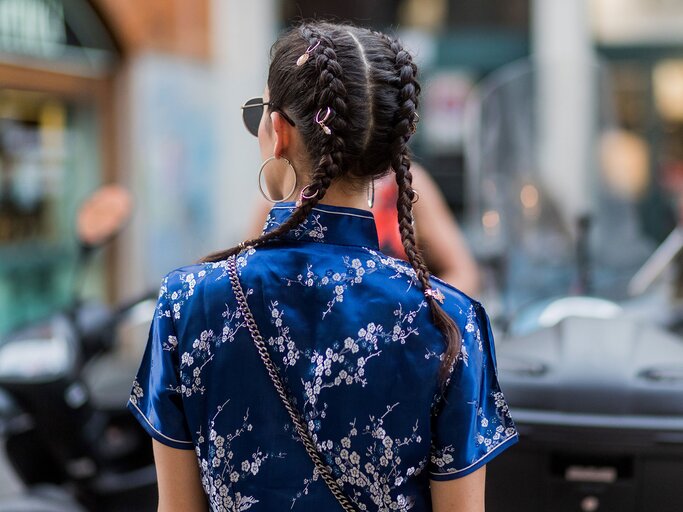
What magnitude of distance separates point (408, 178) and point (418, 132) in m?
4.96

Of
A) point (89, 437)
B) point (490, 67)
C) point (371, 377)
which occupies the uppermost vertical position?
point (490, 67)

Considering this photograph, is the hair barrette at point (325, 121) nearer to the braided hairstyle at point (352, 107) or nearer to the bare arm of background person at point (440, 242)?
the braided hairstyle at point (352, 107)

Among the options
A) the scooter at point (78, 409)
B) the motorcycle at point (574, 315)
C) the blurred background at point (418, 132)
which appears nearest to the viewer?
the motorcycle at point (574, 315)

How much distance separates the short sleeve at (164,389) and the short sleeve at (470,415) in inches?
15.6

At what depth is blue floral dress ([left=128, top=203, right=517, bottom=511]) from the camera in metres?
1.49

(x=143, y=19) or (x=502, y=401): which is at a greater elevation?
(x=143, y=19)

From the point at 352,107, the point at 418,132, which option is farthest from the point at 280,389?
the point at 418,132

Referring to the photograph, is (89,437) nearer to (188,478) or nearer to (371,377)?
(188,478)

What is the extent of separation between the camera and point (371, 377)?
149 centimetres

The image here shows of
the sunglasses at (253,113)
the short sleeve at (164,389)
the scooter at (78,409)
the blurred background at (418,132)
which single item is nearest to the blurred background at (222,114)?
the blurred background at (418,132)

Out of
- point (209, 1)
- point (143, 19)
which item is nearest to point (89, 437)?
point (143, 19)

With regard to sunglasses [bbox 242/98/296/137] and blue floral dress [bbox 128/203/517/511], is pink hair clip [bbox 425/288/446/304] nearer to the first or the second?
blue floral dress [bbox 128/203/517/511]

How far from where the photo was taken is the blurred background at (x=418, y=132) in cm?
400

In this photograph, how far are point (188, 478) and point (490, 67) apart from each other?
10836 mm
